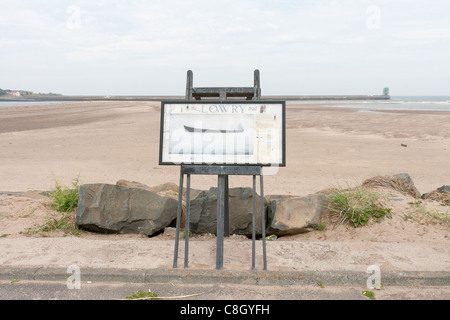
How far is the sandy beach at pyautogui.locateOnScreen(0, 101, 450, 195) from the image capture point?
370 inches

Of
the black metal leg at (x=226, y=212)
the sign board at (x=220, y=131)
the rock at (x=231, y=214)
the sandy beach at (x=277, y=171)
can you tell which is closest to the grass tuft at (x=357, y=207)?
the rock at (x=231, y=214)

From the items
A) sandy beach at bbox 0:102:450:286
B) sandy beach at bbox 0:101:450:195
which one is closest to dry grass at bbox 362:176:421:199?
sandy beach at bbox 0:102:450:286

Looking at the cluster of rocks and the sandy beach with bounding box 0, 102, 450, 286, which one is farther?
the cluster of rocks

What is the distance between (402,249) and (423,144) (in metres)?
11.7

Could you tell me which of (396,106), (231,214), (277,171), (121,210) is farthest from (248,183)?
(396,106)

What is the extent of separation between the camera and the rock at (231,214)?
5750 mm

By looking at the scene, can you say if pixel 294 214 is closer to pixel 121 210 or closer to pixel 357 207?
pixel 357 207

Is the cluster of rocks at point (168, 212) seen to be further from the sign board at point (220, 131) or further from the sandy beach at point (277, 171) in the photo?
the sandy beach at point (277, 171)

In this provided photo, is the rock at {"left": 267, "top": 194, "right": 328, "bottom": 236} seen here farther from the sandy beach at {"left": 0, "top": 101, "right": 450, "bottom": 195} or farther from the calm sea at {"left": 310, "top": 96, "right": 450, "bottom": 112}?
the calm sea at {"left": 310, "top": 96, "right": 450, "bottom": 112}

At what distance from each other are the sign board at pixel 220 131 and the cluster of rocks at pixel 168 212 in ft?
4.67

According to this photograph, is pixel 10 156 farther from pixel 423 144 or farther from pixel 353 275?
pixel 423 144

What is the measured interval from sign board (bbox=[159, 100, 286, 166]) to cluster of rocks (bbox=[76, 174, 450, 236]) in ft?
4.67
